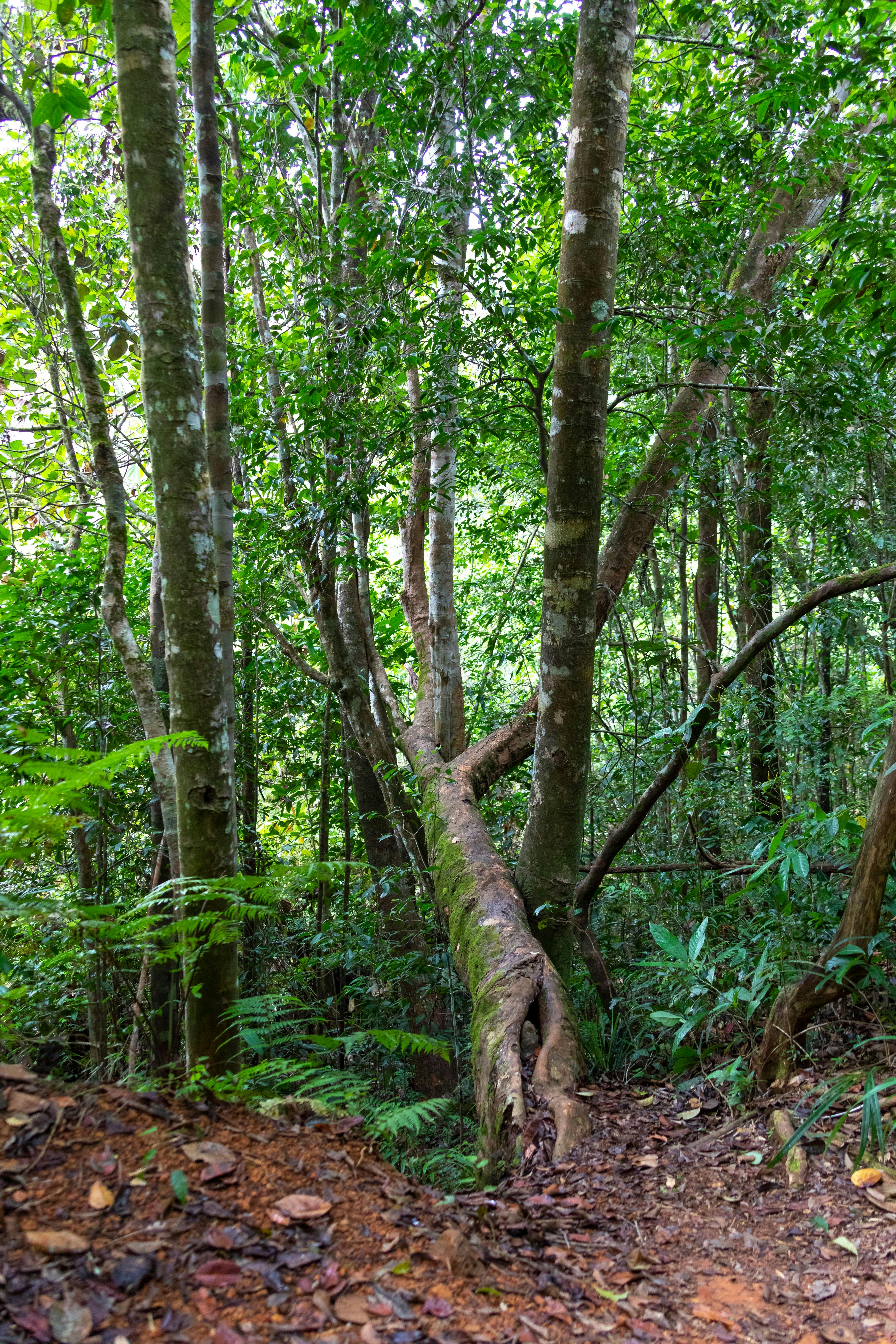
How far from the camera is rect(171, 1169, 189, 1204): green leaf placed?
188cm

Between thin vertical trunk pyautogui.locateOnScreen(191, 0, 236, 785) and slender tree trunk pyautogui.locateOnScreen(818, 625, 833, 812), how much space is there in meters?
4.00

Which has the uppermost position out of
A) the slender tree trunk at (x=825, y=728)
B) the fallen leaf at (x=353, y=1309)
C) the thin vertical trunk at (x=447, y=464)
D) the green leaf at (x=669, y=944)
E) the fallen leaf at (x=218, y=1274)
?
the thin vertical trunk at (x=447, y=464)

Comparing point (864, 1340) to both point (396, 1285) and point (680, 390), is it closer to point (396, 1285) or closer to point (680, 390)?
point (396, 1285)

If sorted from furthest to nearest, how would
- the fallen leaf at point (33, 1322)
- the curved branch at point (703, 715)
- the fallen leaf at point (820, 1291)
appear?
the curved branch at point (703, 715)
the fallen leaf at point (820, 1291)
the fallen leaf at point (33, 1322)

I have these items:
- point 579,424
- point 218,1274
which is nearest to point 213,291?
point 579,424

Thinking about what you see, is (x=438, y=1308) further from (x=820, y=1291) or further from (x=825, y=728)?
(x=825, y=728)

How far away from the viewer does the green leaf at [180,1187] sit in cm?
188

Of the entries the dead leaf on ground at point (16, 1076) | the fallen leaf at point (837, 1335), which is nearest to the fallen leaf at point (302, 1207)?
the dead leaf on ground at point (16, 1076)

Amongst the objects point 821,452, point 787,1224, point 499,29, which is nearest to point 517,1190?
point 787,1224

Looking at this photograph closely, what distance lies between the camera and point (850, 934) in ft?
10.8

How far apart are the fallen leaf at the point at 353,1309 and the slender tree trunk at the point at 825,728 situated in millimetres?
4258

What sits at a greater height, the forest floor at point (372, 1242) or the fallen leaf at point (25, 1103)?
the fallen leaf at point (25, 1103)

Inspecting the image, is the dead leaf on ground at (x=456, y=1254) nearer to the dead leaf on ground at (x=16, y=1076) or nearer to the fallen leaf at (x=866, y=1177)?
the dead leaf on ground at (x=16, y=1076)

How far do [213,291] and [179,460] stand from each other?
6.61 feet
